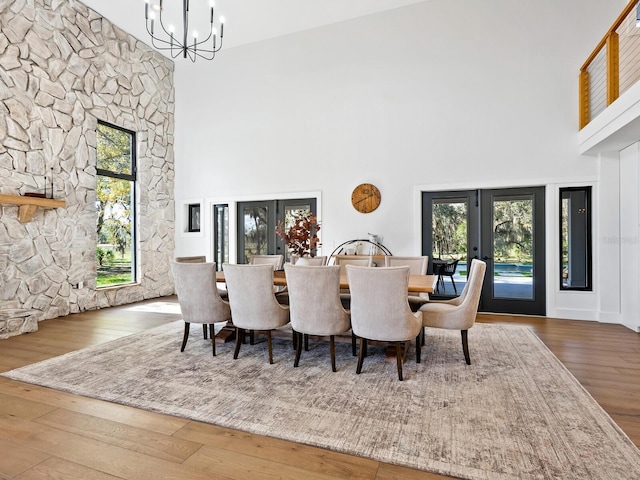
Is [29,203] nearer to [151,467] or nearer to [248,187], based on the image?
[248,187]

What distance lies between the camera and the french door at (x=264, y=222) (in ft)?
22.6

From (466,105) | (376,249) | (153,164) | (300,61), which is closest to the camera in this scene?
(466,105)

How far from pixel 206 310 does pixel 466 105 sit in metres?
4.96

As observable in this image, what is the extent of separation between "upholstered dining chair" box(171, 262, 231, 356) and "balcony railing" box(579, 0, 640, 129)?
16.3 feet

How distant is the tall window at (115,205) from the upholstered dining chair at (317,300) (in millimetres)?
4735

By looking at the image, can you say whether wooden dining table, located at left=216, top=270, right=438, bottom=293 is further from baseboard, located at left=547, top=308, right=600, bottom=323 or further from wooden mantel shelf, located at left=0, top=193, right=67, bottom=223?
wooden mantel shelf, located at left=0, top=193, right=67, bottom=223

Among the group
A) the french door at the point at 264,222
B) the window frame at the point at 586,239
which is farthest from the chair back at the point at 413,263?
the french door at the point at 264,222

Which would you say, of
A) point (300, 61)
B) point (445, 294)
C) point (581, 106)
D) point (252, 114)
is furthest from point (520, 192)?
point (252, 114)

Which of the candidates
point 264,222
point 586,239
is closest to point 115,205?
point 264,222

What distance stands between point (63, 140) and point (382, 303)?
218 inches

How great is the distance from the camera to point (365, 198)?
6.23 meters

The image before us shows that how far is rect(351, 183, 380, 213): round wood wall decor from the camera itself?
20.3 feet

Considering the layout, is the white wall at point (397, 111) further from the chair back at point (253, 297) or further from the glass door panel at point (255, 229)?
the chair back at point (253, 297)

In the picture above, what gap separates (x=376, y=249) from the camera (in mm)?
6137
